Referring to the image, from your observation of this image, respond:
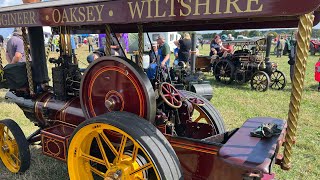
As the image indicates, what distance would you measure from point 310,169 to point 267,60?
546 cm

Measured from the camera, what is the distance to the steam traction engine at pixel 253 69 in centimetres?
805

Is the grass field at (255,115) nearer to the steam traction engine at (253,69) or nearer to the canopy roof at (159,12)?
the steam traction engine at (253,69)

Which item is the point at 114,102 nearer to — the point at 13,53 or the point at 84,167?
the point at 84,167

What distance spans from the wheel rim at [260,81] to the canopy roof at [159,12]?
219 inches

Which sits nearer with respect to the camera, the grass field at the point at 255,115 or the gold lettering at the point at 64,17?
the gold lettering at the point at 64,17

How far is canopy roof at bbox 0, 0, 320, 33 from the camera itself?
1.34 m

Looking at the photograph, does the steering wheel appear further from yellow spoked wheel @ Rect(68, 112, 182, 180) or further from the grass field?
the grass field

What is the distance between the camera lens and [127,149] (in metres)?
2.29

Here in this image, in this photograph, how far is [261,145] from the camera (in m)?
1.88

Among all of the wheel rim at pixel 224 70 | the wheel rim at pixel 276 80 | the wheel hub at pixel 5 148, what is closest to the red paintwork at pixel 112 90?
the wheel hub at pixel 5 148

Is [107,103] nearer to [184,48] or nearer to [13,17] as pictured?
[13,17]

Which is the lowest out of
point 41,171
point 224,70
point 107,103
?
point 41,171

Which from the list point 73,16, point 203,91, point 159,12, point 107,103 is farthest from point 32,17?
point 203,91

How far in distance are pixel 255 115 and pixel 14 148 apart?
402 centimetres
